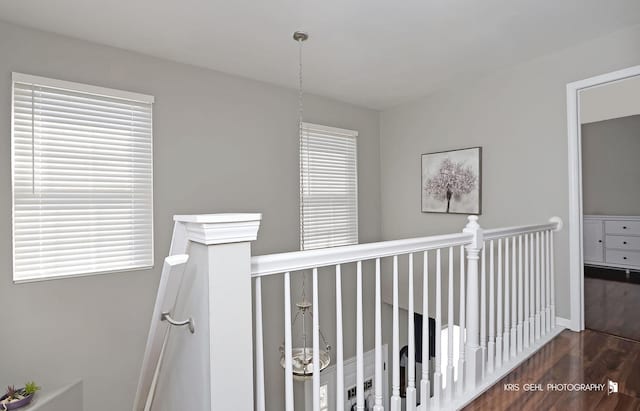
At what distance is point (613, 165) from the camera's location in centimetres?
456

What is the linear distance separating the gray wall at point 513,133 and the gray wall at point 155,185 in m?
1.22

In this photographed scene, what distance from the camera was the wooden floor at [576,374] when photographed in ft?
6.09

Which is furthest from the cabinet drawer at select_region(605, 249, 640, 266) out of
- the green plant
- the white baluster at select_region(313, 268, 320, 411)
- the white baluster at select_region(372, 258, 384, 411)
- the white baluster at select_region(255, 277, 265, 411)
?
the green plant

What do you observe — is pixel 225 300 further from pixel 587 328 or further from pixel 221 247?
pixel 587 328

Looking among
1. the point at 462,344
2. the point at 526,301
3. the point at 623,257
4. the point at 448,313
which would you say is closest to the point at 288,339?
the point at 462,344

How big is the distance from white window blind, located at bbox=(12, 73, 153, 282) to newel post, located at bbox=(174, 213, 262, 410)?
2120mm

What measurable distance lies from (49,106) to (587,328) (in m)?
4.57

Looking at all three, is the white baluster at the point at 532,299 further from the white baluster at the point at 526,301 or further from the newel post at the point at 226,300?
the newel post at the point at 226,300

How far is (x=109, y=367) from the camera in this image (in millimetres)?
2750

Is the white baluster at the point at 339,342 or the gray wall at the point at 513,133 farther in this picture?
the gray wall at the point at 513,133

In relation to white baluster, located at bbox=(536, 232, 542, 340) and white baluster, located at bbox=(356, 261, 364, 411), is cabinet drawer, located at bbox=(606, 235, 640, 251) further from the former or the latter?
white baluster, located at bbox=(356, 261, 364, 411)

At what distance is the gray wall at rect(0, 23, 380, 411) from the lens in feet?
7.94

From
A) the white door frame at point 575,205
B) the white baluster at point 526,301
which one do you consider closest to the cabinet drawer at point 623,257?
the white door frame at point 575,205

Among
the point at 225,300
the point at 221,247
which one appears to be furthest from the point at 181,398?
the point at 221,247
